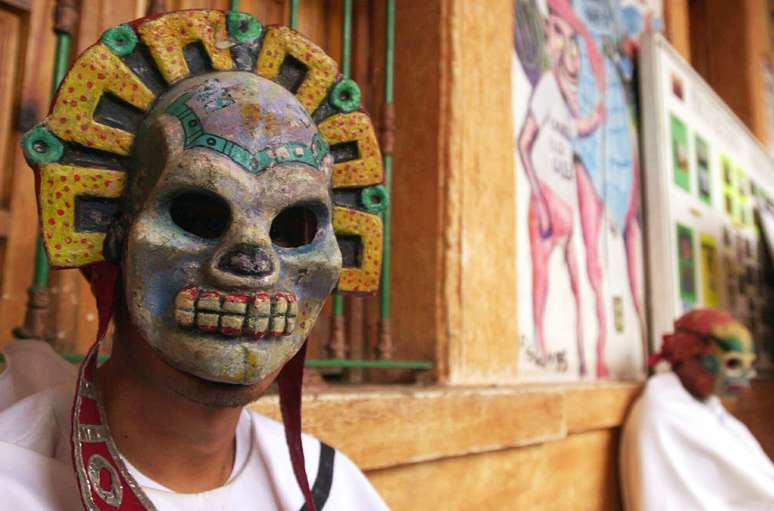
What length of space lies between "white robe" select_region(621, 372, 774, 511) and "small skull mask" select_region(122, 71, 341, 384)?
5.39ft

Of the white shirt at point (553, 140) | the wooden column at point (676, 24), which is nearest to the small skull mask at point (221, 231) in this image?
the white shirt at point (553, 140)

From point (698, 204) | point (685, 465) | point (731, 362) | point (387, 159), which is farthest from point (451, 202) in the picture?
point (698, 204)

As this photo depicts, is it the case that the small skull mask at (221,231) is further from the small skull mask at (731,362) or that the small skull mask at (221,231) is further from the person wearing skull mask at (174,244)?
the small skull mask at (731,362)

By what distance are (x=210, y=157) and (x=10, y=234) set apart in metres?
0.68

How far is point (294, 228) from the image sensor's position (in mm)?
701

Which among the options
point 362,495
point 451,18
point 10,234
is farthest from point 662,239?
point 10,234

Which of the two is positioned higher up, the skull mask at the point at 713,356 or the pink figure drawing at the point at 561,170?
the pink figure drawing at the point at 561,170

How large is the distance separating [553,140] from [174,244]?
74.9 inches

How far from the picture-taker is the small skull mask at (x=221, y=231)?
1.89 ft

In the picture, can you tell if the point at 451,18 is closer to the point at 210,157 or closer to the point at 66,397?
the point at 210,157

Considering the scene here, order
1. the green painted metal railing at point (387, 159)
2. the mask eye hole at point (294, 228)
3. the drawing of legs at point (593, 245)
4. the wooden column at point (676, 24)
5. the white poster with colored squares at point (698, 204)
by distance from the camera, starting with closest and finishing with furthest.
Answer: the mask eye hole at point (294, 228)
the green painted metal railing at point (387, 159)
the drawing of legs at point (593, 245)
the white poster with colored squares at point (698, 204)
the wooden column at point (676, 24)

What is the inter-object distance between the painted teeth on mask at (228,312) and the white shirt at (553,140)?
1.66 metres

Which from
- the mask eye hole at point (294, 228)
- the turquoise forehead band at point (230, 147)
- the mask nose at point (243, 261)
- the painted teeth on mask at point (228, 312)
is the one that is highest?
the turquoise forehead band at point (230, 147)
